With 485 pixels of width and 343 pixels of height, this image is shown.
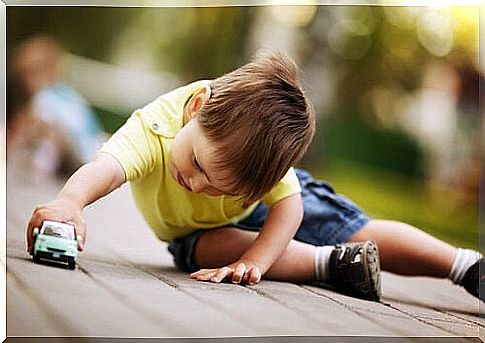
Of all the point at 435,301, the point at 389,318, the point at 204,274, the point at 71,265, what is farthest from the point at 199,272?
the point at 435,301

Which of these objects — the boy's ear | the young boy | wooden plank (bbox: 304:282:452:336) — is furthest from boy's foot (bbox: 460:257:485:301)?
the boy's ear

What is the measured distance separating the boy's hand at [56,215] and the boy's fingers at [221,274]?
27cm

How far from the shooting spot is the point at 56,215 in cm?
164

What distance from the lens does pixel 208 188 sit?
1701 mm

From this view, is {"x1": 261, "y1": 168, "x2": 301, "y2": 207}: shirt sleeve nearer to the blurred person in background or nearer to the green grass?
the green grass

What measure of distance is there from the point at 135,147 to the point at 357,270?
50cm

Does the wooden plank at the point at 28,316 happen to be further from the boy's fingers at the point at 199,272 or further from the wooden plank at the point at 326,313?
the wooden plank at the point at 326,313

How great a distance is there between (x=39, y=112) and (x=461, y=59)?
0.84 metres

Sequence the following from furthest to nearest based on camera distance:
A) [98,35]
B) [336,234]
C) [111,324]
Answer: [336,234], [98,35], [111,324]

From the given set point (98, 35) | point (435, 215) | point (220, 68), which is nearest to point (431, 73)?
point (435, 215)

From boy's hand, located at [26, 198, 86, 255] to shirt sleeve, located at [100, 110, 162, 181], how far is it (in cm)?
12

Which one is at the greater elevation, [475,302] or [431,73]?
[431,73]

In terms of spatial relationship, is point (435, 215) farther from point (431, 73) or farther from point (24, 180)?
point (24, 180)

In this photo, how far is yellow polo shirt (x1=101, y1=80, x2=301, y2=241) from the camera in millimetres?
1701
